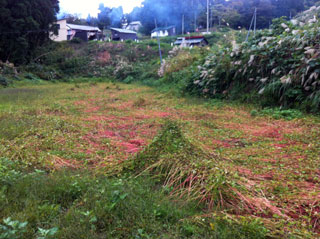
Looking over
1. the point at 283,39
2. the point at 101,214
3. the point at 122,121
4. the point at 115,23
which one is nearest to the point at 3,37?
the point at 122,121

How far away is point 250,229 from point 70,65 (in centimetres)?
2057

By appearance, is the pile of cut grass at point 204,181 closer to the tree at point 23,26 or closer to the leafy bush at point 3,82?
the leafy bush at point 3,82

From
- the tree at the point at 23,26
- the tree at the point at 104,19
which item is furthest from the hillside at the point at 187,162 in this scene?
the tree at the point at 104,19

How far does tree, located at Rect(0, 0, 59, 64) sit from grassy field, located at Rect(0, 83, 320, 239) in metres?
13.8

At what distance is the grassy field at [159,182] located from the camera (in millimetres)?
1774

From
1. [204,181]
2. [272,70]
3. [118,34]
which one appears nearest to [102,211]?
[204,181]

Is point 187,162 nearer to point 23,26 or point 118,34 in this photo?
point 23,26

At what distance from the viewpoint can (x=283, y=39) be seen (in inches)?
265

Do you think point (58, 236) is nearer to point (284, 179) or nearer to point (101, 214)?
point (101, 214)

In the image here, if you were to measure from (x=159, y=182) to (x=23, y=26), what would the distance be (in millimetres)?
17303

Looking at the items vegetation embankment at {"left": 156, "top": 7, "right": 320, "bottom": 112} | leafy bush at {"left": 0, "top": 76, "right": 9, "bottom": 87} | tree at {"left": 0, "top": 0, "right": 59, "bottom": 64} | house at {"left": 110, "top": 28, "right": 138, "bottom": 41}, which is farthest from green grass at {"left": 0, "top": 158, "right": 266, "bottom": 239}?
house at {"left": 110, "top": 28, "right": 138, "bottom": 41}

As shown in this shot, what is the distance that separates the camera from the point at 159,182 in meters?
2.55

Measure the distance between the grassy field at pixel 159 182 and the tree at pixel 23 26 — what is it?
13832mm

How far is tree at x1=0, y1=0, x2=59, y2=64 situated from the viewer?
51.6ft
